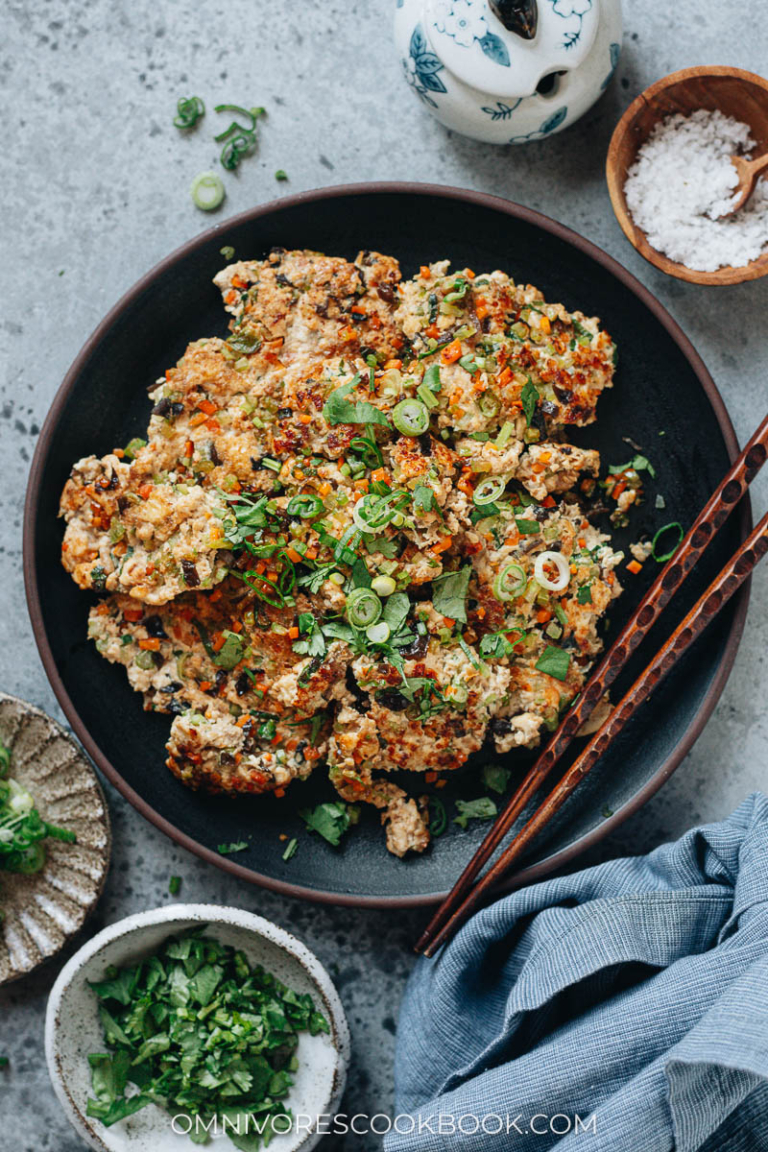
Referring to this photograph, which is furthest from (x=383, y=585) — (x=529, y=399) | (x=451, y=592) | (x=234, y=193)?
(x=234, y=193)

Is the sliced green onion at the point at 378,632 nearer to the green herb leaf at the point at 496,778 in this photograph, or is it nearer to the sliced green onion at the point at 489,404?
the green herb leaf at the point at 496,778

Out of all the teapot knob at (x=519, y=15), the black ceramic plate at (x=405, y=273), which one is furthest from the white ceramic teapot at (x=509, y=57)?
the black ceramic plate at (x=405, y=273)

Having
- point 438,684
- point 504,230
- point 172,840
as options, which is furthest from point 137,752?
point 504,230

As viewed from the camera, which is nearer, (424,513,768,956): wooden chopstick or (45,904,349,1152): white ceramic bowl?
(424,513,768,956): wooden chopstick

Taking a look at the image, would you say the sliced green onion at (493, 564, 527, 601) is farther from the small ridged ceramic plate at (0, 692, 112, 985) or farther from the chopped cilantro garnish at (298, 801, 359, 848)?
the small ridged ceramic plate at (0, 692, 112, 985)

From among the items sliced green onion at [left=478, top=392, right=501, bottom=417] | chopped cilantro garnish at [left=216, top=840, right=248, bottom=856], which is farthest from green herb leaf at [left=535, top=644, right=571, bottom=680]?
chopped cilantro garnish at [left=216, top=840, right=248, bottom=856]

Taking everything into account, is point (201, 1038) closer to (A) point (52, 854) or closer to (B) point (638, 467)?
(A) point (52, 854)
